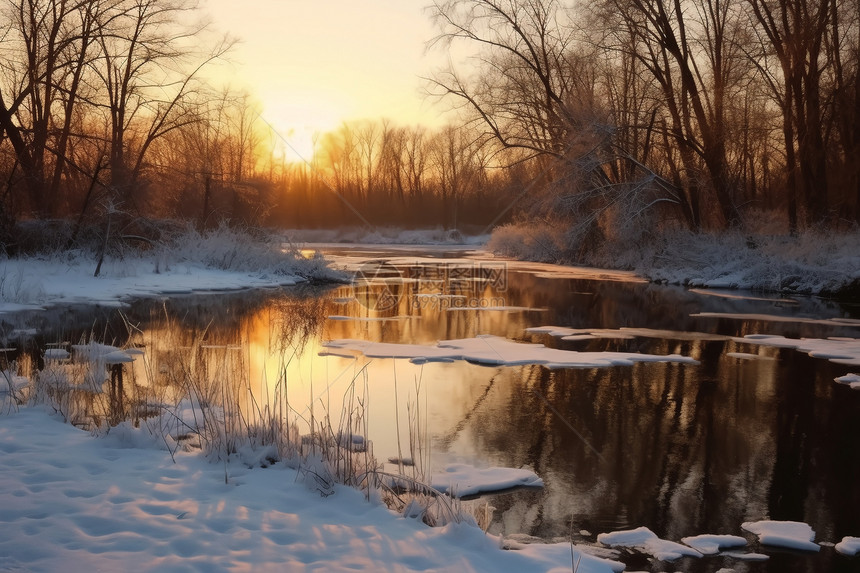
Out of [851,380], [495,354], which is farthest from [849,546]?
[495,354]

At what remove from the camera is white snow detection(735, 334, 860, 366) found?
10602 millimetres

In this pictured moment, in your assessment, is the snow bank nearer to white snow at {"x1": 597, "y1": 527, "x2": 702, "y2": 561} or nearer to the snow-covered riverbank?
the snow-covered riverbank

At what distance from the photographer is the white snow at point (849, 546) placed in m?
4.30

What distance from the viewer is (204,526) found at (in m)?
4.12

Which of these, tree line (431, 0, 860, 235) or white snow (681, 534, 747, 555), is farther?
tree line (431, 0, 860, 235)

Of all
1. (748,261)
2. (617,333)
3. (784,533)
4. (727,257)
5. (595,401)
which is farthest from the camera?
(727,257)

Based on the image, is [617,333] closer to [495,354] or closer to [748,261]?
[495,354]

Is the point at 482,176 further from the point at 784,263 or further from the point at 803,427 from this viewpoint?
the point at 803,427

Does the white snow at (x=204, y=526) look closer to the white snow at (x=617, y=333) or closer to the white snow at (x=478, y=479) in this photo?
the white snow at (x=478, y=479)

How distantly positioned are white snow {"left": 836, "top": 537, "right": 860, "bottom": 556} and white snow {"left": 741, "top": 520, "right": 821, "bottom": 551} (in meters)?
0.12

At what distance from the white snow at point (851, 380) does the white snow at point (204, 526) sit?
20.6 feet

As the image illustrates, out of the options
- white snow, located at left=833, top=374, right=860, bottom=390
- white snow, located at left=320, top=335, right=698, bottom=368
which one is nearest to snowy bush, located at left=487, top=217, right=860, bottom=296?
white snow, located at left=833, top=374, right=860, bottom=390

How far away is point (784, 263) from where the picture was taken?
20.6 meters

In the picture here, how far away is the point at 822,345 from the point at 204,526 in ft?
34.9
